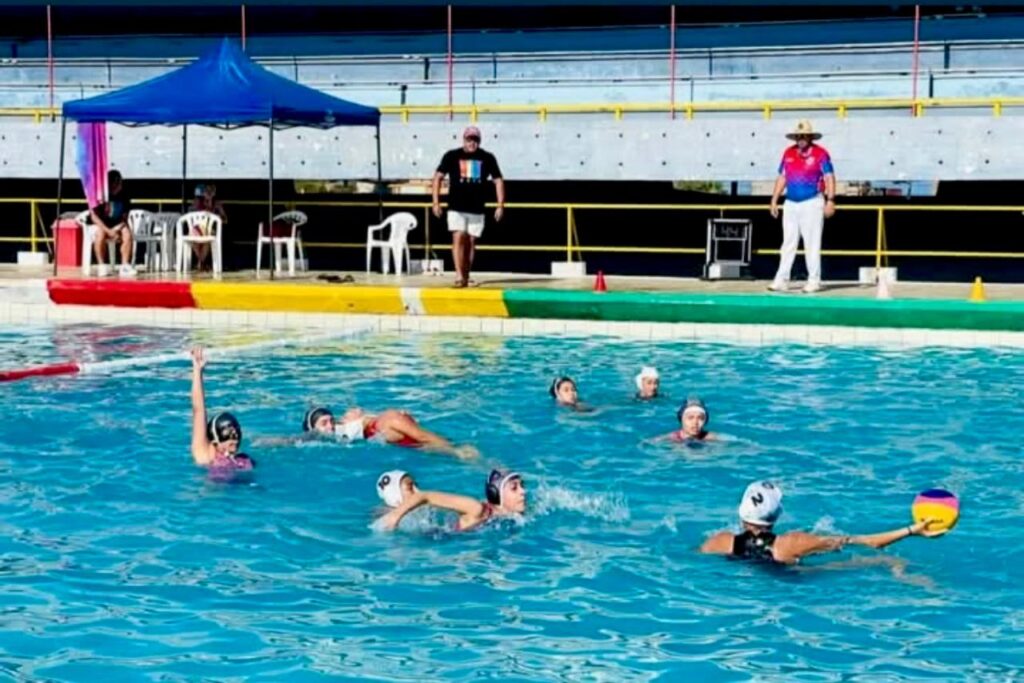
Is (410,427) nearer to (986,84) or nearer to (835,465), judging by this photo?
(835,465)

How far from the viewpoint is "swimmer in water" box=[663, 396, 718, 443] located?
1177cm

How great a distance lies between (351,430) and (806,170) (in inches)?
311

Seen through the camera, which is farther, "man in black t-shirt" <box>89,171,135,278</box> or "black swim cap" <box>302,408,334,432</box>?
"man in black t-shirt" <box>89,171,135,278</box>

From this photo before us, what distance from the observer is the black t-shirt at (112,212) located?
21016mm

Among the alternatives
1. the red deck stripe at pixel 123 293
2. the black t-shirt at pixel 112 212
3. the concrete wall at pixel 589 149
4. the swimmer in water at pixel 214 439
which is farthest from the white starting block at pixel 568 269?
the swimmer in water at pixel 214 439

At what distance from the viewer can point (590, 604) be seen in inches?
320

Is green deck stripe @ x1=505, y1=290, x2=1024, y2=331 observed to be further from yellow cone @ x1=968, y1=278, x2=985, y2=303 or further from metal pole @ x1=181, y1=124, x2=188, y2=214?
metal pole @ x1=181, y1=124, x2=188, y2=214

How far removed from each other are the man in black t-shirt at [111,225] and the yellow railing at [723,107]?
4.89 metres

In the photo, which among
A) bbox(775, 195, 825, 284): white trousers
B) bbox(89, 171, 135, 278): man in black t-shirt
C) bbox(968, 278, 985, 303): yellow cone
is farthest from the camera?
bbox(89, 171, 135, 278): man in black t-shirt

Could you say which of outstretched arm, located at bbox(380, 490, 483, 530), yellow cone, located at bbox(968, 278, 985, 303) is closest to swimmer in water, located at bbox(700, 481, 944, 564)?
outstretched arm, located at bbox(380, 490, 483, 530)

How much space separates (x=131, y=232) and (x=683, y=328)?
24.6 feet

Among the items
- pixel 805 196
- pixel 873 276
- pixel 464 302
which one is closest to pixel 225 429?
pixel 464 302

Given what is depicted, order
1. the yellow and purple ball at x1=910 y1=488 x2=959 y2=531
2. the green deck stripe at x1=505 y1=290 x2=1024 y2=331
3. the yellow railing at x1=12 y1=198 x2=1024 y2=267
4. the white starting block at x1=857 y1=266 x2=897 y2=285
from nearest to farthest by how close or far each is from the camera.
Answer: the yellow and purple ball at x1=910 y1=488 x2=959 y2=531, the green deck stripe at x1=505 y1=290 x2=1024 y2=331, the yellow railing at x1=12 y1=198 x2=1024 y2=267, the white starting block at x1=857 y1=266 x2=897 y2=285

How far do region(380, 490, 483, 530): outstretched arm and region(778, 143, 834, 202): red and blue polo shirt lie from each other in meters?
9.61
